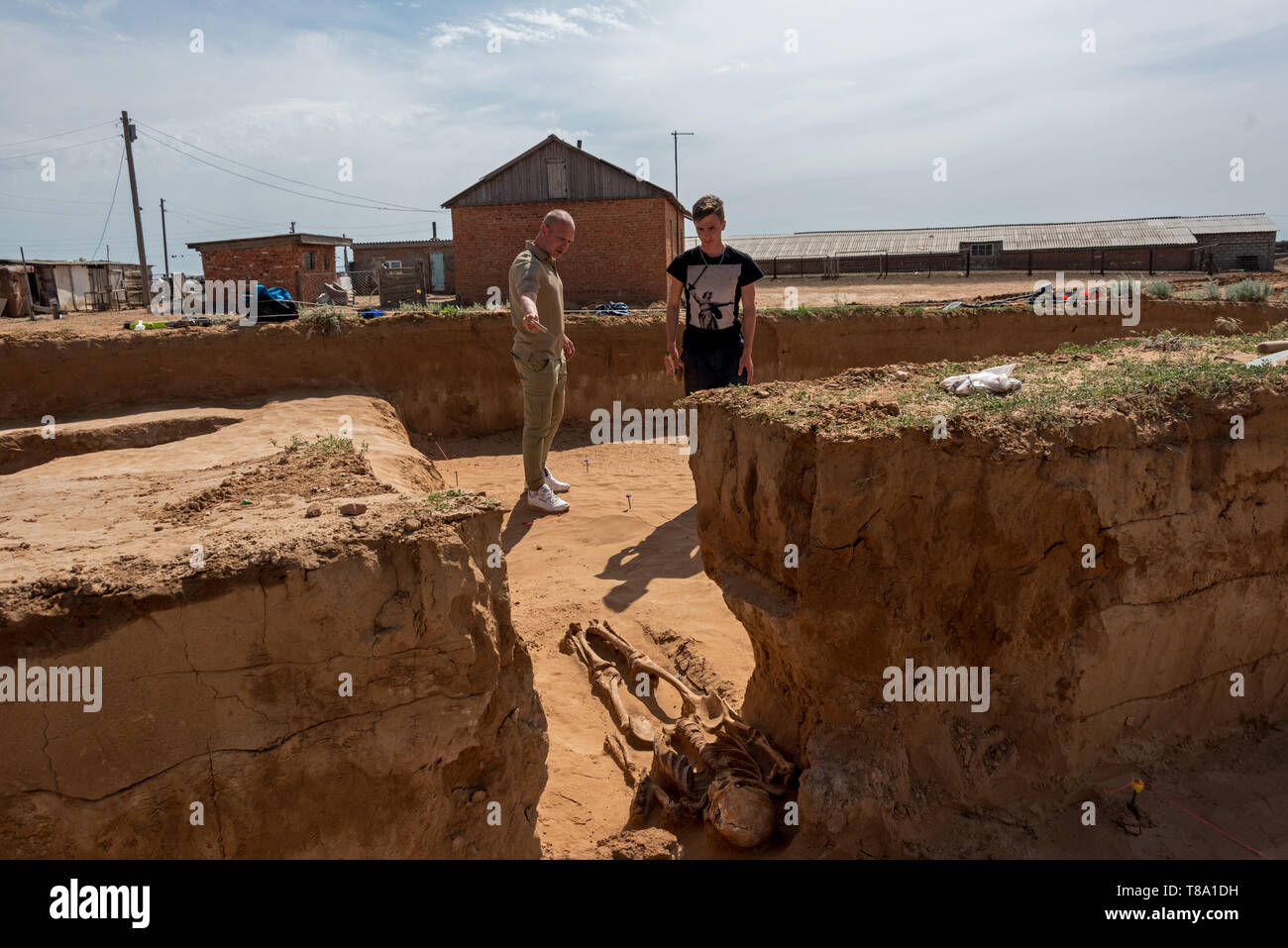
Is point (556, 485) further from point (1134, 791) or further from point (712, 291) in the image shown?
point (1134, 791)

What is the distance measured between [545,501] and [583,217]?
13116 mm

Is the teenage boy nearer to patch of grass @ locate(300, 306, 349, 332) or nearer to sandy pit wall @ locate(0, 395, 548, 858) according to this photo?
sandy pit wall @ locate(0, 395, 548, 858)

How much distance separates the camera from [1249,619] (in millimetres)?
3859

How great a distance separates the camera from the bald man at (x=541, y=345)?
5781 mm

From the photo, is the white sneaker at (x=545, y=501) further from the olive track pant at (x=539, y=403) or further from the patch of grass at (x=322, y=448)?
the patch of grass at (x=322, y=448)

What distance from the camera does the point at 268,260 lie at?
1900 cm

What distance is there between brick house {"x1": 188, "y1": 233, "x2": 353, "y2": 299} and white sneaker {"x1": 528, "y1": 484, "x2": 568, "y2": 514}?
1414 centimetres

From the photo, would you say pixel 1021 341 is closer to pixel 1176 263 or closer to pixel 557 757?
pixel 557 757

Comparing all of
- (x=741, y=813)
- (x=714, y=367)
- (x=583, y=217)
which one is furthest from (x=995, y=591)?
(x=583, y=217)

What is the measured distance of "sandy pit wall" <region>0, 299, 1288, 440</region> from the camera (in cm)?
794

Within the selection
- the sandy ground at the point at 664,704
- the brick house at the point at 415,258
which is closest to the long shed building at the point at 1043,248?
the brick house at the point at 415,258

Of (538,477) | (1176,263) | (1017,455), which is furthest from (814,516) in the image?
(1176,263)

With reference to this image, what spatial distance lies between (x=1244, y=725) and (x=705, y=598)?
2809 millimetres

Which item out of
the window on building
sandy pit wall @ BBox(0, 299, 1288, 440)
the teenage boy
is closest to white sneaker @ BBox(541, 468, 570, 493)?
the teenage boy
